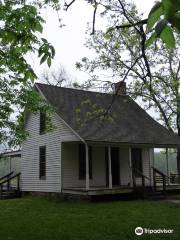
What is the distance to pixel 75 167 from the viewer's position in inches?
819

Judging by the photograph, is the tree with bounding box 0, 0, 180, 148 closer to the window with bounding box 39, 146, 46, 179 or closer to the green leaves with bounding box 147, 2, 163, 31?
the green leaves with bounding box 147, 2, 163, 31

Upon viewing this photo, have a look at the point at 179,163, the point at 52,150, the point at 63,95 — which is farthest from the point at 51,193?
the point at 179,163

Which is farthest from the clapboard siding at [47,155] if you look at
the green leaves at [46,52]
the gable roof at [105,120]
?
the green leaves at [46,52]

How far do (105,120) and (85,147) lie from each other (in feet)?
10.7

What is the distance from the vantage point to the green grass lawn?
9.53 meters

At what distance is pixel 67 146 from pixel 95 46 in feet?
34.8

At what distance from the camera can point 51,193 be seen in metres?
21.0

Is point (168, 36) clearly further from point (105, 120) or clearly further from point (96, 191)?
point (96, 191)

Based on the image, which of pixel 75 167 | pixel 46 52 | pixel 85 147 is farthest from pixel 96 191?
pixel 46 52

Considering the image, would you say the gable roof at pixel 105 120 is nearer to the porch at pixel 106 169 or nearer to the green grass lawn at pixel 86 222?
the porch at pixel 106 169

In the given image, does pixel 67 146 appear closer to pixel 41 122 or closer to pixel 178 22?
pixel 41 122

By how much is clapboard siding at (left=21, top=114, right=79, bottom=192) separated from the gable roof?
75 centimetres

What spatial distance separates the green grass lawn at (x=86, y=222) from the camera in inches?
375

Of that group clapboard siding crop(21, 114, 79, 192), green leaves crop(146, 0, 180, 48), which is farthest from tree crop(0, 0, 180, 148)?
clapboard siding crop(21, 114, 79, 192)
